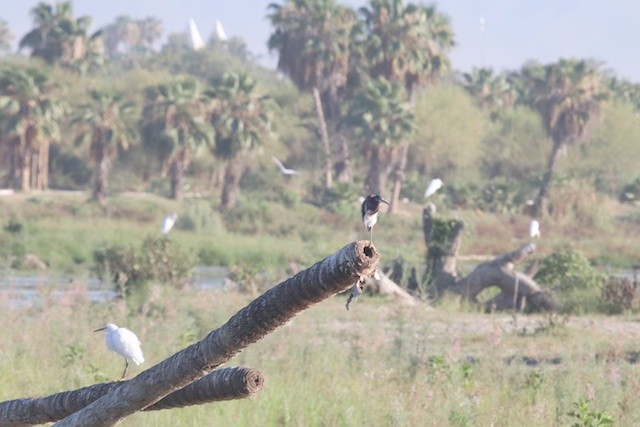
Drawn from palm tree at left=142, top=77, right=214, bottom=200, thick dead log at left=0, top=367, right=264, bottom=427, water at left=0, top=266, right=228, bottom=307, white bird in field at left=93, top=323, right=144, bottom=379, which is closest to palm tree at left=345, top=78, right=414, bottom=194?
palm tree at left=142, top=77, right=214, bottom=200

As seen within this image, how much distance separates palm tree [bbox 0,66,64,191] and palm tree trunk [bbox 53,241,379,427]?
53.9m

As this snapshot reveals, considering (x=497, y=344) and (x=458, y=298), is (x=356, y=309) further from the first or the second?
(x=497, y=344)

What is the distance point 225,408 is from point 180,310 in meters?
8.02

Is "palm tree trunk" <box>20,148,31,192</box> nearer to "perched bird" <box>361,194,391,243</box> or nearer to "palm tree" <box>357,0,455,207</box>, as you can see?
"palm tree" <box>357,0,455,207</box>

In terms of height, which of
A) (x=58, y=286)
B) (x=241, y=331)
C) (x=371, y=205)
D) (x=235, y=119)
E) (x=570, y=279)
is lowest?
(x=58, y=286)

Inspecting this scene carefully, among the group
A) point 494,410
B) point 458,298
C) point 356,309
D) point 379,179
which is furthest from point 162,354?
point 379,179

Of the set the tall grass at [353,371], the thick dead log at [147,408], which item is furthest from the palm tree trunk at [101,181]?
→ the thick dead log at [147,408]

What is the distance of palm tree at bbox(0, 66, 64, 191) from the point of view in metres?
59.4

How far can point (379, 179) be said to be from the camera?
214ft

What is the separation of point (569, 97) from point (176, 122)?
750 inches

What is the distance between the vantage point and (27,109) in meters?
60.1

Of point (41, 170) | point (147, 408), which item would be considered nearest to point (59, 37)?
point (41, 170)

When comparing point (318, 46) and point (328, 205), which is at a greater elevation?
point (318, 46)

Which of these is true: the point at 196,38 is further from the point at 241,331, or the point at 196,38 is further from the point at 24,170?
the point at 241,331
